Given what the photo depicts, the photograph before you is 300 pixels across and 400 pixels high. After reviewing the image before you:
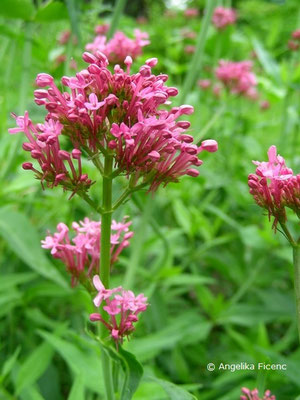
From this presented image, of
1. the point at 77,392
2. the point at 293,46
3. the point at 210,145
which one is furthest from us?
the point at 293,46

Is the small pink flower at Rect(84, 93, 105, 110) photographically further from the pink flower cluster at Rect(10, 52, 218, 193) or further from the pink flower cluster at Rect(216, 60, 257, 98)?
the pink flower cluster at Rect(216, 60, 257, 98)

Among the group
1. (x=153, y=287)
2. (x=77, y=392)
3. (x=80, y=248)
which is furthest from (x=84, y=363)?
(x=80, y=248)

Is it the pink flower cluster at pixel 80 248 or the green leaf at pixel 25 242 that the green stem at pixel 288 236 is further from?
the green leaf at pixel 25 242

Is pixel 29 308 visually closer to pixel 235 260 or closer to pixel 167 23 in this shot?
pixel 235 260

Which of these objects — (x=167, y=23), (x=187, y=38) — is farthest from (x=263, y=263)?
(x=167, y=23)

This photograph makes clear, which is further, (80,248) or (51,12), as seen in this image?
(51,12)

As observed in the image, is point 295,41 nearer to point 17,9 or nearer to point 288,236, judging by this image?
point 17,9
